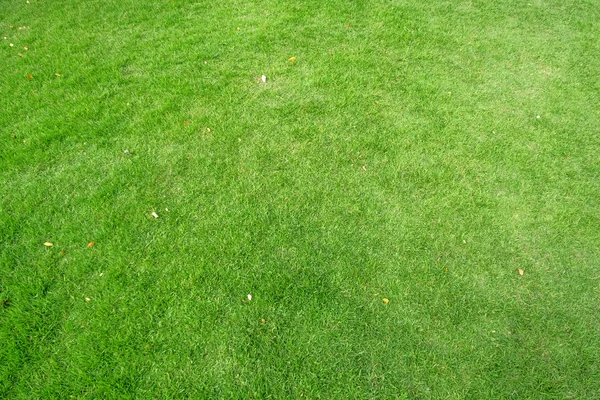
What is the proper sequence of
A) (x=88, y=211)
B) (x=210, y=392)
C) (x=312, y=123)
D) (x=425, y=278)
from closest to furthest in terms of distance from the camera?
(x=210, y=392), (x=425, y=278), (x=88, y=211), (x=312, y=123)

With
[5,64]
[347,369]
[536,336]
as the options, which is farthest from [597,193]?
[5,64]

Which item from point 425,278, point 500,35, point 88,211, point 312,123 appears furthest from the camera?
point 500,35

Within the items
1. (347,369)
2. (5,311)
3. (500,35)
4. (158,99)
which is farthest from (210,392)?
(500,35)

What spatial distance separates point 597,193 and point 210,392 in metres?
3.62

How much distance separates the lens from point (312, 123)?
420 cm

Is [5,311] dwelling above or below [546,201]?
above

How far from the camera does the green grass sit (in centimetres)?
264

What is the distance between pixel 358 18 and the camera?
5.68 metres

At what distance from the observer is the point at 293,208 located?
3457mm

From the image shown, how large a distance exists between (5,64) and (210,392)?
439 cm

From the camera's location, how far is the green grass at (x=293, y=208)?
8.68 ft

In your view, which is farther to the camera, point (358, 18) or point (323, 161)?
point (358, 18)

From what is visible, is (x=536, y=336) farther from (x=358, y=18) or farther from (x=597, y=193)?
(x=358, y=18)

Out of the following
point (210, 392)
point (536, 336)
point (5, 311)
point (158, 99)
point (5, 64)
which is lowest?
point (536, 336)
